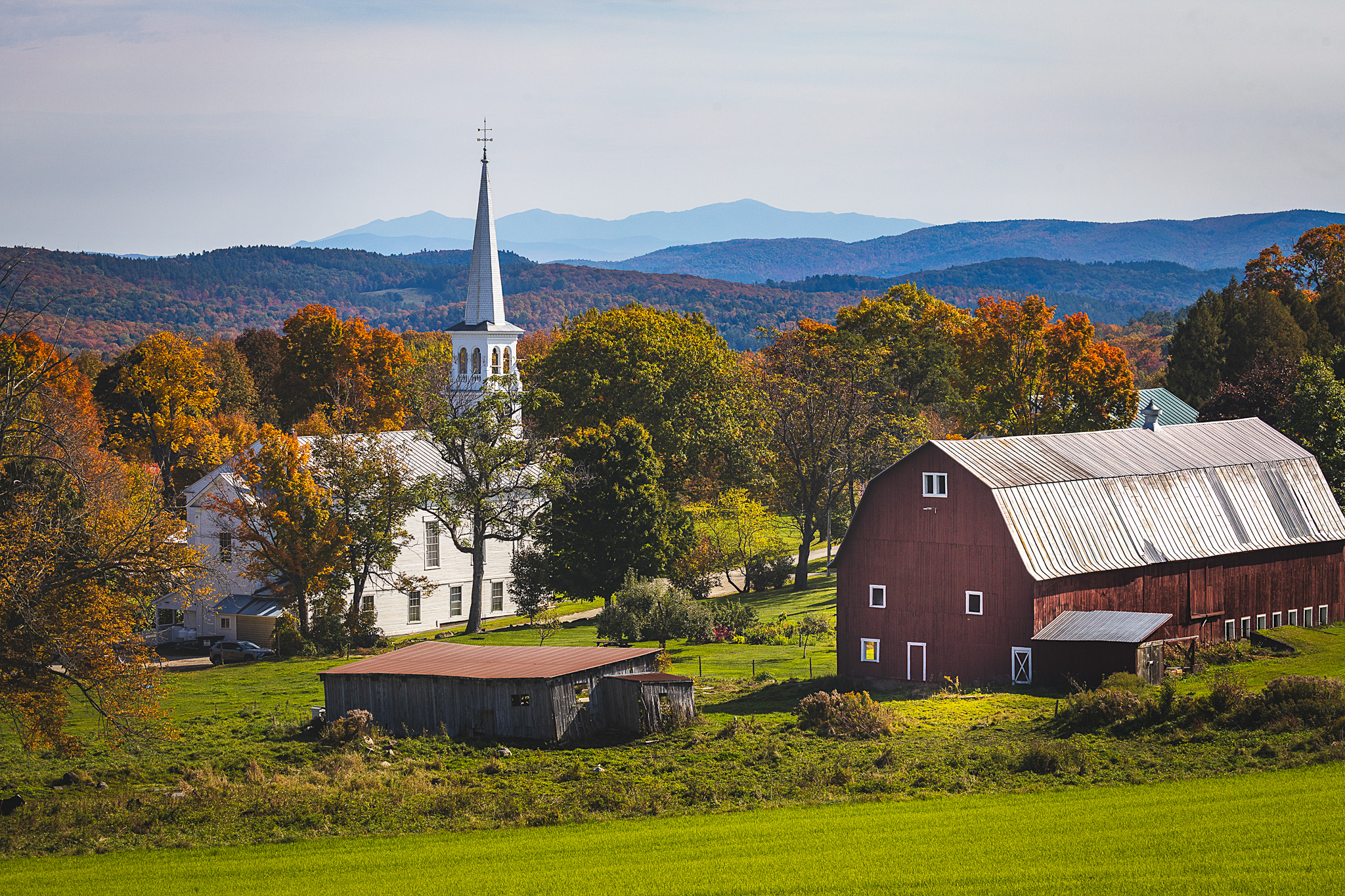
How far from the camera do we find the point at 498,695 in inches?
1383

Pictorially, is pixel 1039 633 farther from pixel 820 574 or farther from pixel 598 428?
pixel 820 574

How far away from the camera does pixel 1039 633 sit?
38.4 meters

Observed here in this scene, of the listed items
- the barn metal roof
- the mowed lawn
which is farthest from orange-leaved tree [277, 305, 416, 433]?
the mowed lawn

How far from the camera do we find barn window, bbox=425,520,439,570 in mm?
62812

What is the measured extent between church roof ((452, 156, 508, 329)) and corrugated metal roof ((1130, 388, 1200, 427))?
39.4 meters

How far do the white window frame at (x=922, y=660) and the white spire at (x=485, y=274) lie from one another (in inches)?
1433

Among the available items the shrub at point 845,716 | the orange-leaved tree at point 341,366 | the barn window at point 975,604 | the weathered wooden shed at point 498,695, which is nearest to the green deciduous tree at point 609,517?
the weathered wooden shed at point 498,695

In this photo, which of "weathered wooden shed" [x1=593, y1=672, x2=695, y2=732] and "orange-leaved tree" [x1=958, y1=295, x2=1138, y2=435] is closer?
"weathered wooden shed" [x1=593, y1=672, x2=695, y2=732]

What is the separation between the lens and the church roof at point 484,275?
69812 mm

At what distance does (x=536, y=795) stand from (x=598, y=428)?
32125 millimetres

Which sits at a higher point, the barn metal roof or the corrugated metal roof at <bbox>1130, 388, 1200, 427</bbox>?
the corrugated metal roof at <bbox>1130, 388, 1200, 427</bbox>

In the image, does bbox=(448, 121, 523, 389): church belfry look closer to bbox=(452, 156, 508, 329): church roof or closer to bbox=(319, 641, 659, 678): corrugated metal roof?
bbox=(452, 156, 508, 329): church roof

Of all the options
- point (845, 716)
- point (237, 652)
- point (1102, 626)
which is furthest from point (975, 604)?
point (237, 652)

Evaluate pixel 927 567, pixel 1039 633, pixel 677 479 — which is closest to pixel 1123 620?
pixel 1039 633
